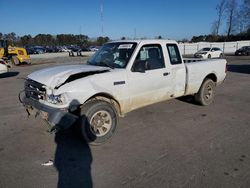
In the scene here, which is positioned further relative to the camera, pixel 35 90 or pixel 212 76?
pixel 212 76

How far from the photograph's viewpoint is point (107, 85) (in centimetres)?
441

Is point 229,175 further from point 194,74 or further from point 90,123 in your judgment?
point 194,74

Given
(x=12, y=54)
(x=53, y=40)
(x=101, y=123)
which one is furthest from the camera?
(x=53, y=40)

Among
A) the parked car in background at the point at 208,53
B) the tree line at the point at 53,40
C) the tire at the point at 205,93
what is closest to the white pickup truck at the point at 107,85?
the tire at the point at 205,93

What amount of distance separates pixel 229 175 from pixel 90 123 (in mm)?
2412

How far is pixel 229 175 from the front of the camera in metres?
3.35

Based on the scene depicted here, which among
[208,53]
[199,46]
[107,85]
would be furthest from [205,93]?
[199,46]

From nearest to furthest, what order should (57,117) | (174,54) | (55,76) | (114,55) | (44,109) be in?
(57,117) → (44,109) → (55,76) → (114,55) → (174,54)

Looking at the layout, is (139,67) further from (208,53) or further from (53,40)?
(53,40)

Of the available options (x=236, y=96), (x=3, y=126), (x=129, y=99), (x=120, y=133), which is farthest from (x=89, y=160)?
(x=236, y=96)

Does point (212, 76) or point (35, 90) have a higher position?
point (35, 90)

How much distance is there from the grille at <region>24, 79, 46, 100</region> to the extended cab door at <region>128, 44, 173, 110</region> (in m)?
1.68

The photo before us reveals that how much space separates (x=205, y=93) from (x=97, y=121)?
3.88 meters

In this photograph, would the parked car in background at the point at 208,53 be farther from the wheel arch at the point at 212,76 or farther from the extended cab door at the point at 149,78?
the extended cab door at the point at 149,78
